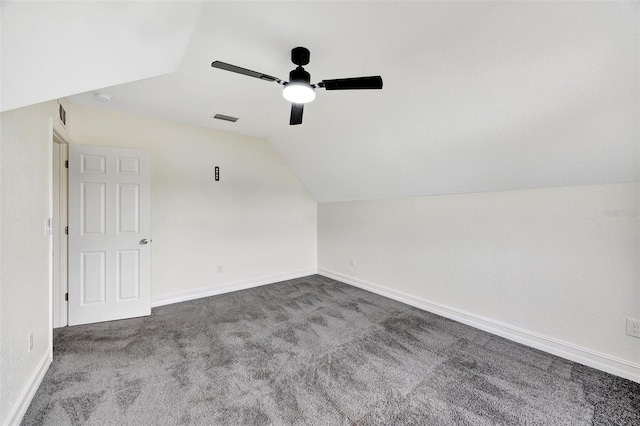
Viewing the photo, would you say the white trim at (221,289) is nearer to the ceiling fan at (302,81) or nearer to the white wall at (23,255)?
the white wall at (23,255)

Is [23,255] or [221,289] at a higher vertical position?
[23,255]

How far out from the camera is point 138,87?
2531 mm

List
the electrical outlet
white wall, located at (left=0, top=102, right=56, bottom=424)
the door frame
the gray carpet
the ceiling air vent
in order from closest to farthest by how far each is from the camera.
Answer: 1. white wall, located at (left=0, top=102, right=56, bottom=424)
2. the gray carpet
3. the electrical outlet
4. the door frame
5. the ceiling air vent

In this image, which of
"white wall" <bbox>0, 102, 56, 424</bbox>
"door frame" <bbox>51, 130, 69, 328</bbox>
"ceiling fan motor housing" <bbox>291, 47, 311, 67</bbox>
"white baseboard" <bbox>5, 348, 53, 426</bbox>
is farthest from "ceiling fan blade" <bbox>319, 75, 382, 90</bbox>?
"door frame" <bbox>51, 130, 69, 328</bbox>

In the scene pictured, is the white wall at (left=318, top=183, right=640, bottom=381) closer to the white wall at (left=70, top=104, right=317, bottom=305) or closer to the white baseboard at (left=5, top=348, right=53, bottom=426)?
the white wall at (left=70, top=104, right=317, bottom=305)

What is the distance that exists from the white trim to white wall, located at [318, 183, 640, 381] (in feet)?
5.46

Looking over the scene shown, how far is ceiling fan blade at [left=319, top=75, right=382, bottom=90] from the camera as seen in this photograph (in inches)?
66.7

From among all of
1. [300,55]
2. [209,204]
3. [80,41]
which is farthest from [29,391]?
[300,55]

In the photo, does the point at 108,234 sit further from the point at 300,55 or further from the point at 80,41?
the point at 300,55

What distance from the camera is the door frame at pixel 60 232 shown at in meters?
2.74

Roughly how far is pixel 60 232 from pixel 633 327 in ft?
17.3

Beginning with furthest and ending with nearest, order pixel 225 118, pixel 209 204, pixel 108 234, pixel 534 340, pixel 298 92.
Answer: pixel 209 204 → pixel 225 118 → pixel 108 234 → pixel 534 340 → pixel 298 92

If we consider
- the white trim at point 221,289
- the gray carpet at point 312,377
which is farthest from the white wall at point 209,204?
the gray carpet at point 312,377

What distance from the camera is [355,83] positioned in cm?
174
